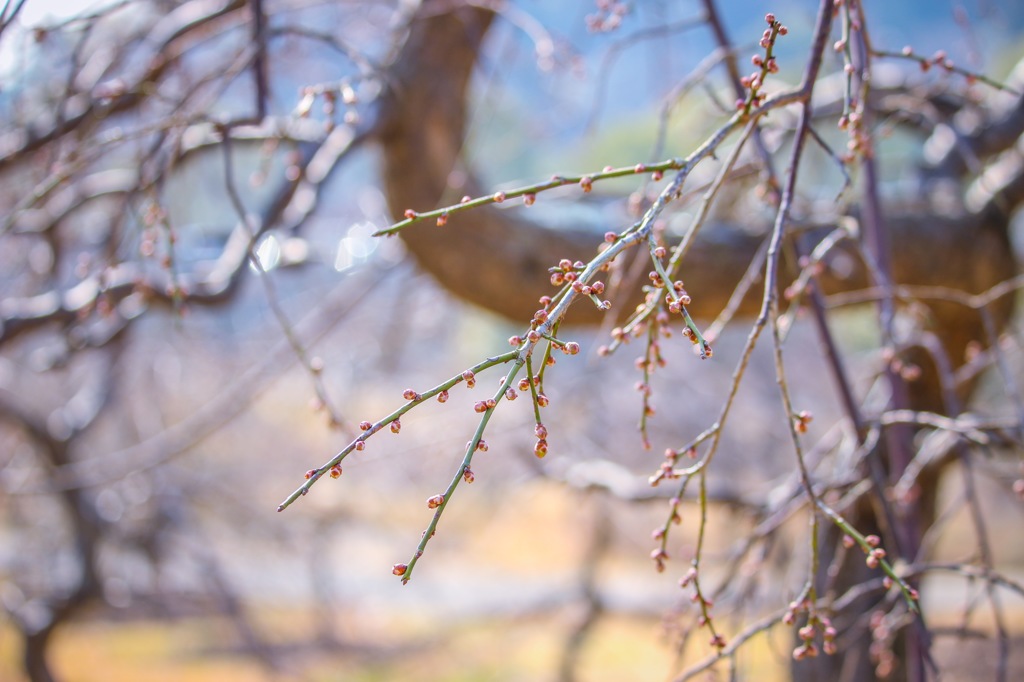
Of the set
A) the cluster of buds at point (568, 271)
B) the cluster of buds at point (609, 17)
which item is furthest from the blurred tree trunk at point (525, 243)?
the cluster of buds at point (568, 271)

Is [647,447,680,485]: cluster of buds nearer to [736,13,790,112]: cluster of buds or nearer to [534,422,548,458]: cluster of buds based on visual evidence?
[534,422,548,458]: cluster of buds

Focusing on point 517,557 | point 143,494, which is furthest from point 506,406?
point 143,494

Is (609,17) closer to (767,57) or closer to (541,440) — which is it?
(767,57)

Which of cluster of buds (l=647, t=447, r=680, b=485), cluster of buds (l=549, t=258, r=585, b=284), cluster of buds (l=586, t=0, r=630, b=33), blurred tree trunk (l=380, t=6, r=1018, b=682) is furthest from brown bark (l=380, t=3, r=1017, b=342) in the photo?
cluster of buds (l=549, t=258, r=585, b=284)

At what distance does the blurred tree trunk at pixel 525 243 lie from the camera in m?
2.07

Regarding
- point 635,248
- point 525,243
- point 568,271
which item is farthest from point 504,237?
point 568,271

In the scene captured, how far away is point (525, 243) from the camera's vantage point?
6.91 ft

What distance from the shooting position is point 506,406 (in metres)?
6.56

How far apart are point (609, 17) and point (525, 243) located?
1007 millimetres

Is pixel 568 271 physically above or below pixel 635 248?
above

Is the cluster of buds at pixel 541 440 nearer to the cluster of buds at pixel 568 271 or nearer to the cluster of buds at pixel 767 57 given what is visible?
the cluster of buds at pixel 568 271

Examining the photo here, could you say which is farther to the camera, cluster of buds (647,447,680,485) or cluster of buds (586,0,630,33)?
cluster of buds (586,0,630,33)

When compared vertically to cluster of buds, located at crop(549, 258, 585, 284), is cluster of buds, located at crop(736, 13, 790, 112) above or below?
above

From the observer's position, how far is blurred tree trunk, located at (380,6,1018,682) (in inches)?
81.4
